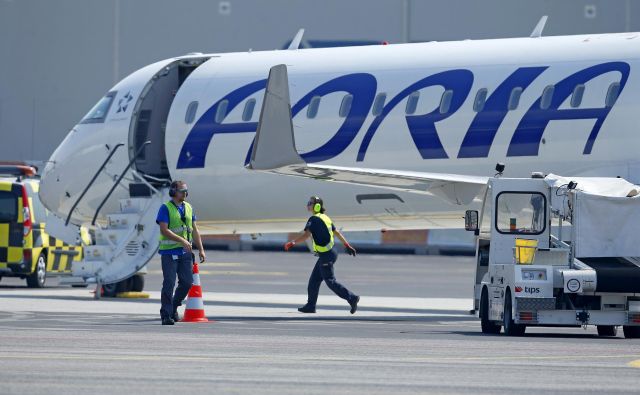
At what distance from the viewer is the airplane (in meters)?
23.3

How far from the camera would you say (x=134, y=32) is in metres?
58.3

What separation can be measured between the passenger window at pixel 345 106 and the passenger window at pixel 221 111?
232 cm

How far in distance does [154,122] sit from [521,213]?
10.3 metres

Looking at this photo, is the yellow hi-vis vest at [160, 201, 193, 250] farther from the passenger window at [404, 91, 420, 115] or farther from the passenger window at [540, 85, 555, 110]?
the passenger window at [540, 85, 555, 110]

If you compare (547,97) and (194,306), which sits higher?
(547,97)

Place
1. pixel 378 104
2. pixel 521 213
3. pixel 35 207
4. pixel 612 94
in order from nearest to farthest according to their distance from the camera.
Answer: pixel 521 213, pixel 612 94, pixel 378 104, pixel 35 207

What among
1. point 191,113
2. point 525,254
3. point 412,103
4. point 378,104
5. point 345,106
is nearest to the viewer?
point 525,254

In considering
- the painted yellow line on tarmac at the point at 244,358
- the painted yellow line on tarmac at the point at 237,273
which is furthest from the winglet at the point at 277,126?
the painted yellow line on tarmac at the point at 237,273

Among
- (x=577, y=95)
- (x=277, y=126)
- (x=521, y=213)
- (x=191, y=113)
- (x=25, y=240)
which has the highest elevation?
(x=577, y=95)

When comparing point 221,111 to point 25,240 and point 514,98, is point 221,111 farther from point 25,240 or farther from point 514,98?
point 25,240

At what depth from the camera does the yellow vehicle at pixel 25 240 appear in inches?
1298

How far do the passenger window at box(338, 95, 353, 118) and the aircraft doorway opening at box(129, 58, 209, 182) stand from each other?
155 inches

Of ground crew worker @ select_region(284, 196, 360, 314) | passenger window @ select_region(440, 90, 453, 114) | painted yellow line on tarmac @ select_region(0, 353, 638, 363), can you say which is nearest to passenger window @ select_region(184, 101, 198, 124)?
ground crew worker @ select_region(284, 196, 360, 314)

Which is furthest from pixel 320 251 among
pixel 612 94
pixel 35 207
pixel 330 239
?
pixel 35 207
